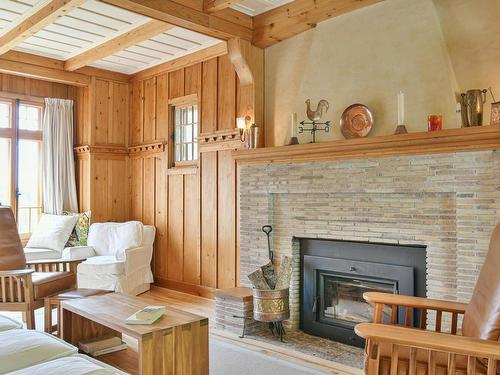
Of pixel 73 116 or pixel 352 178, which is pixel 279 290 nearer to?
pixel 352 178

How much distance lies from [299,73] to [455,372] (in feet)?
9.96

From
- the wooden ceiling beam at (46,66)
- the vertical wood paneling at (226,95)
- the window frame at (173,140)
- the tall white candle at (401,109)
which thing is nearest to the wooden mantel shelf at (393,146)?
the tall white candle at (401,109)

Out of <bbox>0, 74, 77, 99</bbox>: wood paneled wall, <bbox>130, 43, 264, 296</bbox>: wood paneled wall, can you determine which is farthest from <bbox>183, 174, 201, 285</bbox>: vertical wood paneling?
<bbox>0, 74, 77, 99</bbox>: wood paneled wall

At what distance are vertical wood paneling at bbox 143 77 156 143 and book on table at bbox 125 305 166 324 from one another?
137 inches

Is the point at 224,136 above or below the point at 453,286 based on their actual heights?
above

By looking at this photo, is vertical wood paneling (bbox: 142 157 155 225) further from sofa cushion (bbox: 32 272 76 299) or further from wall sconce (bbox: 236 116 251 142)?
sofa cushion (bbox: 32 272 76 299)

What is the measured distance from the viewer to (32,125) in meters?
6.00

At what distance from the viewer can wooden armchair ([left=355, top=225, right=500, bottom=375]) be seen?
181 cm

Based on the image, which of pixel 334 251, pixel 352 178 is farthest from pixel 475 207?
pixel 334 251

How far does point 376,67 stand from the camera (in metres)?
3.59

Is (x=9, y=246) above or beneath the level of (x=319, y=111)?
beneath

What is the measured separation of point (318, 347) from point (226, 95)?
282cm

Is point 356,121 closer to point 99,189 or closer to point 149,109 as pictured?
point 149,109

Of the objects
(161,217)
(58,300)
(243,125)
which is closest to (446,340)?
(58,300)
